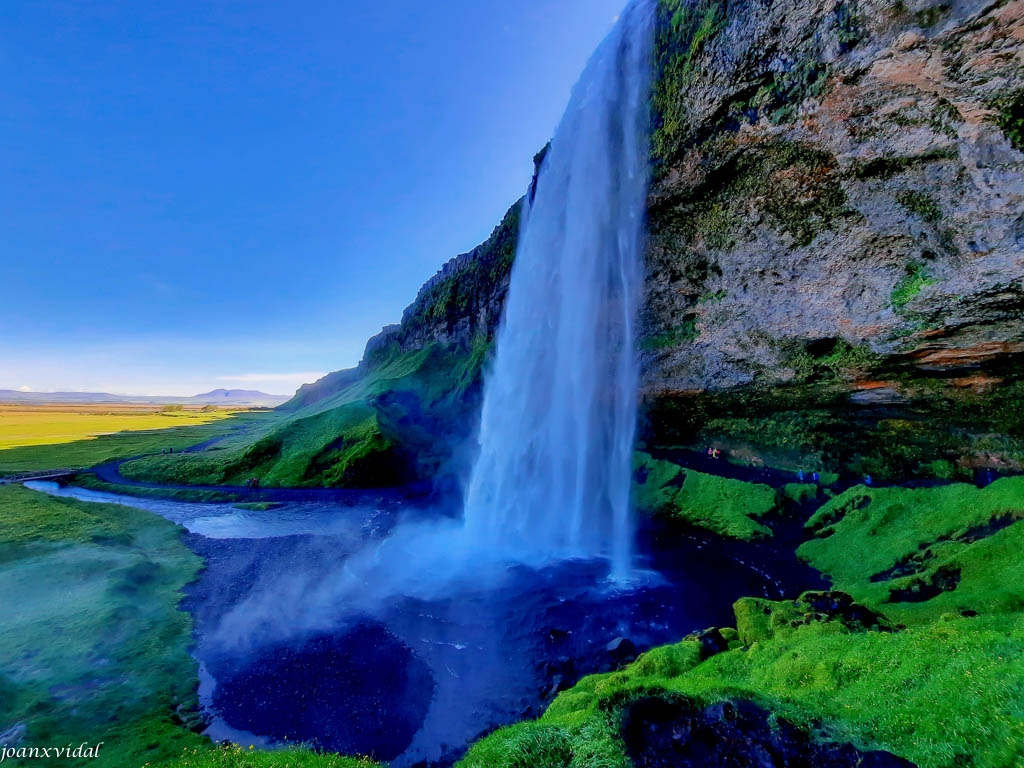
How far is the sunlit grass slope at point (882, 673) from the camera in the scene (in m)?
6.62

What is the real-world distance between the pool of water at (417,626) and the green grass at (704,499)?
7.52 feet

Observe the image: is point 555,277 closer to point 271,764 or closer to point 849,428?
point 849,428

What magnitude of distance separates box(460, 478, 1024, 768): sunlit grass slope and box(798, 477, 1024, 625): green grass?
3.0 inches

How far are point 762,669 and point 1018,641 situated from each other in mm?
5049

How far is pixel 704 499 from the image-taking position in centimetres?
3086

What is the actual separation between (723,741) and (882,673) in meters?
4.54

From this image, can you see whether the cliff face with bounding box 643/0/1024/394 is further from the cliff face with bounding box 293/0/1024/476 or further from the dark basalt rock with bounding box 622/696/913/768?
the dark basalt rock with bounding box 622/696/913/768

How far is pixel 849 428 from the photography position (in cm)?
2784

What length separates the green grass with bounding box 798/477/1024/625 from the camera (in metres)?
14.7

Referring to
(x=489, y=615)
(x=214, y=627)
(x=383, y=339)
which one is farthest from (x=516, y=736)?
(x=383, y=339)

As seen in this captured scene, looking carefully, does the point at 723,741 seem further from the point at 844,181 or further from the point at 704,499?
the point at 704,499

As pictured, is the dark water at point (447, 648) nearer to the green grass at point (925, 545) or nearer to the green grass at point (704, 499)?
the green grass at point (925, 545)

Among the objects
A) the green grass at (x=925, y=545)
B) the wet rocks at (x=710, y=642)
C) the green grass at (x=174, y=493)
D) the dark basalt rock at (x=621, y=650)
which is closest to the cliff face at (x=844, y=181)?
the green grass at (x=925, y=545)

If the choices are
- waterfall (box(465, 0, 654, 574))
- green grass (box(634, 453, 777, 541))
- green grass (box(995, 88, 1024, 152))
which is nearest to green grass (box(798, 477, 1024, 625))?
green grass (box(634, 453, 777, 541))
